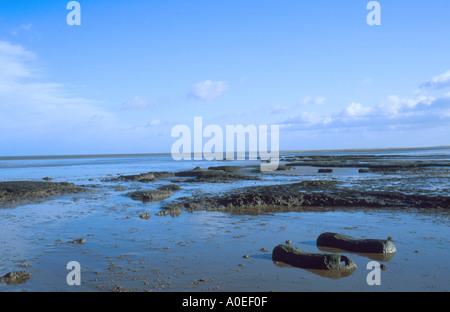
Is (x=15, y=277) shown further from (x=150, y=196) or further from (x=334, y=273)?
(x=150, y=196)

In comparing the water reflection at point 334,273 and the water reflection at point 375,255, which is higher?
the water reflection at point 375,255

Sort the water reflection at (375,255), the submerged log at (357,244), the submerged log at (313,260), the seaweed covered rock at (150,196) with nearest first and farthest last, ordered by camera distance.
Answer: the submerged log at (313,260) → the water reflection at (375,255) → the submerged log at (357,244) → the seaweed covered rock at (150,196)

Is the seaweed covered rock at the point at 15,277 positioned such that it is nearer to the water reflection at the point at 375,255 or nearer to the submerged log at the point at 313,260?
the submerged log at the point at 313,260

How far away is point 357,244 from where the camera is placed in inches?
360

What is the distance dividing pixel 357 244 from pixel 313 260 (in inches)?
74.1

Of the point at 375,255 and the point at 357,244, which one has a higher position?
the point at 357,244

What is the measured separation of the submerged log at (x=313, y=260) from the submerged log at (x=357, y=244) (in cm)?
118

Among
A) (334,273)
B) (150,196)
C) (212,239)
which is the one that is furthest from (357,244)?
(150,196)

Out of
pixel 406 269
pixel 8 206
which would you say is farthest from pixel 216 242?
pixel 8 206

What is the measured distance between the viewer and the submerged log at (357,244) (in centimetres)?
884

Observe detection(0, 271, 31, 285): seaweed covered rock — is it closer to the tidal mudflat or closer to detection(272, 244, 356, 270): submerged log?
the tidal mudflat

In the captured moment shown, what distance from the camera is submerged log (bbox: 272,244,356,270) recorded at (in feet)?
25.6

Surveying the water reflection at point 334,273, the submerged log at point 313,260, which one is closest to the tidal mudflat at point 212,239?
the water reflection at point 334,273
